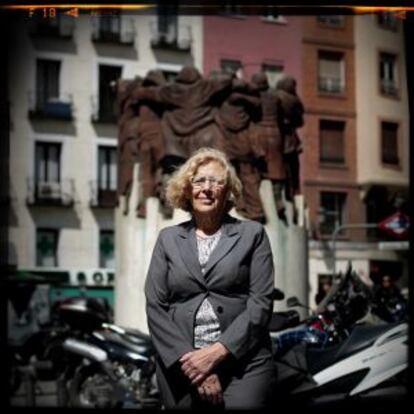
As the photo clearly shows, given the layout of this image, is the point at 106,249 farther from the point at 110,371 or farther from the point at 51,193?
the point at 110,371

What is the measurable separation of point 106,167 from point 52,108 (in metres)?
2.03

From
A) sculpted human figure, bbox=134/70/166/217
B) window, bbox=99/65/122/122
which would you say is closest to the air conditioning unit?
window, bbox=99/65/122/122

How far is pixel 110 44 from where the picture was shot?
Result: 2288 cm

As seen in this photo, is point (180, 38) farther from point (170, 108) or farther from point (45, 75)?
point (170, 108)

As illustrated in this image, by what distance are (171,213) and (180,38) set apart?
1564 cm

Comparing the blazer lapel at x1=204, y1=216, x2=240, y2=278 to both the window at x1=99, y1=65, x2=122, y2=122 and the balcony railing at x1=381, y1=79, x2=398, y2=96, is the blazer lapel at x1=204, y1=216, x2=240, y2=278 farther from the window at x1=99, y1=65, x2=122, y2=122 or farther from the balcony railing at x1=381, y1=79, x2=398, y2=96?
the window at x1=99, y1=65, x2=122, y2=122

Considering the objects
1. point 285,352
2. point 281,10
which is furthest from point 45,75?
point 281,10

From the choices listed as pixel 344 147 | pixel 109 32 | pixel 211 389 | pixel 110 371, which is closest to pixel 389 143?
pixel 344 147

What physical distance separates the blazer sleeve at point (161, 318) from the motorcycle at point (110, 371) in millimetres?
3447

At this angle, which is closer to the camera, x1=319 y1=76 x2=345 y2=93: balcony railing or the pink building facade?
the pink building facade

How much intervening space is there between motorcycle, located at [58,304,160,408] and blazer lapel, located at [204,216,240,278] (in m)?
3.47

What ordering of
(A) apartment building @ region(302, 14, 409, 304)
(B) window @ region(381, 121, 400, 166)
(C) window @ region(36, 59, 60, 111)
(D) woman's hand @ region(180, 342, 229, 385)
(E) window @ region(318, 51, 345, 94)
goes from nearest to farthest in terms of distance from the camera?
(D) woman's hand @ region(180, 342, 229, 385) → (B) window @ region(381, 121, 400, 166) → (C) window @ region(36, 59, 60, 111) → (A) apartment building @ region(302, 14, 409, 304) → (E) window @ region(318, 51, 345, 94)

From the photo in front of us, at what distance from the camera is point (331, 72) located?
2366 centimetres

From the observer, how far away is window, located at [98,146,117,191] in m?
23.8
